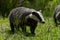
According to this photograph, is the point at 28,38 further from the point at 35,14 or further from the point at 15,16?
the point at 15,16

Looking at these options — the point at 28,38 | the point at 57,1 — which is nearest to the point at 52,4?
the point at 57,1

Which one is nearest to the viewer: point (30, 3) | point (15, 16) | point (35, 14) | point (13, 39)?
point (13, 39)

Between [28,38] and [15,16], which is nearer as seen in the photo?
[28,38]

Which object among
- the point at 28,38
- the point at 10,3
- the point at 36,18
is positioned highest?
the point at 10,3

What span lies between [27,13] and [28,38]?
1176 mm

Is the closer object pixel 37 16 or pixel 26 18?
pixel 37 16

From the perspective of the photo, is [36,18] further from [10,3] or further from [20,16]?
[10,3]

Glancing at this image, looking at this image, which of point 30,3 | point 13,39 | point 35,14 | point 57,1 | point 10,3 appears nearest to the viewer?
point 13,39

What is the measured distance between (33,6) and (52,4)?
64.0 inches

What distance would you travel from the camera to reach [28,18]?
9.66 metres

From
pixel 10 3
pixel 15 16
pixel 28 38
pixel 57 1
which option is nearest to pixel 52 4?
pixel 57 1

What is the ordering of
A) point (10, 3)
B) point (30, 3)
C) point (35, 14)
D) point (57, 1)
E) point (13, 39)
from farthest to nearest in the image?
point (57, 1)
point (30, 3)
point (10, 3)
point (35, 14)
point (13, 39)

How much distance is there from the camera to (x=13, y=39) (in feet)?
27.9

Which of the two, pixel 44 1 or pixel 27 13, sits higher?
pixel 44 1
